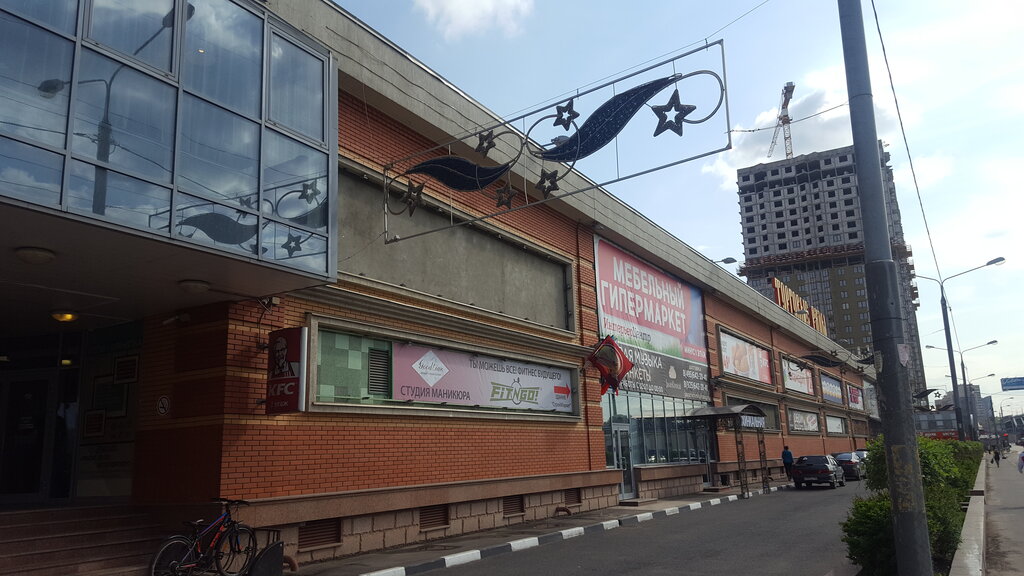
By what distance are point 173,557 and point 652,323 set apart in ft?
61.5

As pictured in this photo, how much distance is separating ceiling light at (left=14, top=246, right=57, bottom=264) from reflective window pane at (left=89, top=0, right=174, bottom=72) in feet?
7.87

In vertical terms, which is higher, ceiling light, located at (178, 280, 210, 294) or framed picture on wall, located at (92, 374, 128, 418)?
ceiling light, located at (178, 280, 210, 294)

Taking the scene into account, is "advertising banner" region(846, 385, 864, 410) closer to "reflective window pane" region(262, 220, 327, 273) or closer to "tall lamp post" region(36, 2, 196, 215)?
"reflective window pane" region(262, 220, 327, 273)

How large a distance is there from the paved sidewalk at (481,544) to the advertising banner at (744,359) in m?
12.0

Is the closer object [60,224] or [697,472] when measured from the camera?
[60,224]

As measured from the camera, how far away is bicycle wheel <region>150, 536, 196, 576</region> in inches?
344

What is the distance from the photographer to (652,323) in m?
25.5

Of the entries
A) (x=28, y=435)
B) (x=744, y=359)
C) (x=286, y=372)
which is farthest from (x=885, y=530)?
(x=744, y=359)

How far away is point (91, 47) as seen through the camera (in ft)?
26.2

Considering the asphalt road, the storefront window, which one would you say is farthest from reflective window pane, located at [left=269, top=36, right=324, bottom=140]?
the asphalt road

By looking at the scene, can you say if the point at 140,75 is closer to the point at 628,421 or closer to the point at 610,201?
the point at 610,201

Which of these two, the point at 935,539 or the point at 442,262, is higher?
the point at 442,262

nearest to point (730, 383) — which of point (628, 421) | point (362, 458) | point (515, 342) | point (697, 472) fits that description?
point (697, 472)

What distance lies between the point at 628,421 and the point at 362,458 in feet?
40.2
